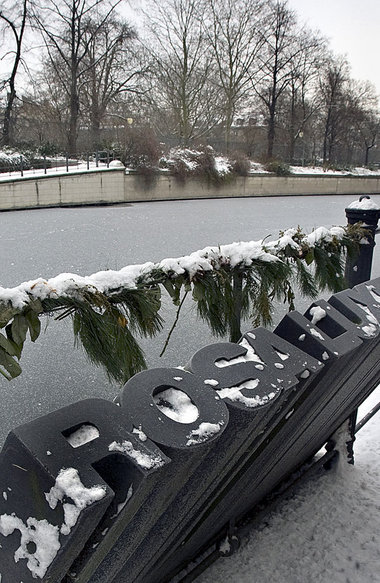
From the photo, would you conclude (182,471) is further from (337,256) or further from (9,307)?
(337,256)

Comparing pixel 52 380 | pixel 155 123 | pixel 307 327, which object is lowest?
pixel 52 380

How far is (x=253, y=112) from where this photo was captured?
21812 mm

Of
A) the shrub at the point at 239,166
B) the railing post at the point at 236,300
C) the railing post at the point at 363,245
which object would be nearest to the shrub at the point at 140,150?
the shrub at the point at 239,166

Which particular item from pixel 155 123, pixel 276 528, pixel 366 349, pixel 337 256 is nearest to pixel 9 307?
pixel 366 349

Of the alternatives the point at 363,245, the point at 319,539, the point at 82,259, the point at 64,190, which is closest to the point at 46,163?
the point at 64,190

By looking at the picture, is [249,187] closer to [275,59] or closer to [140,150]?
[140,150]

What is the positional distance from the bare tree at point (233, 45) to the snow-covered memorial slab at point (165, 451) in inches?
755

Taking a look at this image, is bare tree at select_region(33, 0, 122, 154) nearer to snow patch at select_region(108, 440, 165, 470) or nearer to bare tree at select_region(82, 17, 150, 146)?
bare tree at select_region(82, 17, 150, 146)

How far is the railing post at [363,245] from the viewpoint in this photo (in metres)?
2.07

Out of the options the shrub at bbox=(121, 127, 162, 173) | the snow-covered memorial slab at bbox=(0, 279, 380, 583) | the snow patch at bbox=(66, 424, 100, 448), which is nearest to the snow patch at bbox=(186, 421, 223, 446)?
the snow-covered memorial slab at bbox=(0, 279, 380, 583)

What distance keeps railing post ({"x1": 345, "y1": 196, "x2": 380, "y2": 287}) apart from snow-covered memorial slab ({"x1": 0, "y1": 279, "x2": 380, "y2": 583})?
0.91 metres

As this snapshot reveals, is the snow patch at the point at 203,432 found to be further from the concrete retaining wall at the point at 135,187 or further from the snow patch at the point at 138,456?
the concrete retaining wall at the point at 135,187

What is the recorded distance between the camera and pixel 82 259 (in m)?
2.51

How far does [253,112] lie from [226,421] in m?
23.1
